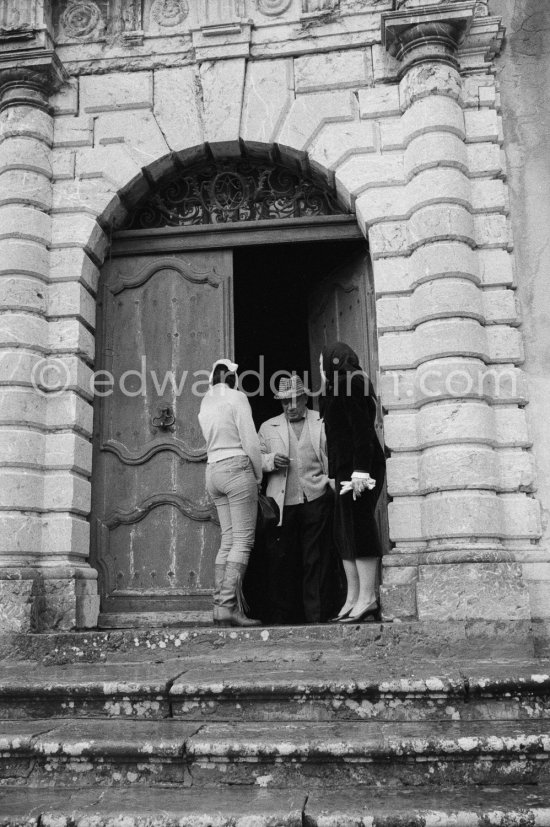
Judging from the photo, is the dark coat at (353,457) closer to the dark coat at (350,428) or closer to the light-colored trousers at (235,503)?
the dark coat at (350,428)

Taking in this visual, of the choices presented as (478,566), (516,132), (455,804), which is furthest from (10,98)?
(455,804)

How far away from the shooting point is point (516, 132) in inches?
282

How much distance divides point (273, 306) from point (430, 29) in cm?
491

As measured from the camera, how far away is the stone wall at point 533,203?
637 centimetres

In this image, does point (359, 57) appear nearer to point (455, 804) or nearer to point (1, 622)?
point (1, 622)

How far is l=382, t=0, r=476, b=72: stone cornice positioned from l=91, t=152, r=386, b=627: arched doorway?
4.54 feet

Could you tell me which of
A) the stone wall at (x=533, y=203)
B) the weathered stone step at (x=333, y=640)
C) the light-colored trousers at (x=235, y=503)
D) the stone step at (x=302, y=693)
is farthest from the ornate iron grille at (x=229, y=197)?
the stone step at (x=302, y=693)

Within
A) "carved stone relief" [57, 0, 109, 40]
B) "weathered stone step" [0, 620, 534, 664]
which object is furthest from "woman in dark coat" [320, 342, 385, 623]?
"carved stone relief" [57, 0, 109, 40]

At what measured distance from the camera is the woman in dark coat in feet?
19.5

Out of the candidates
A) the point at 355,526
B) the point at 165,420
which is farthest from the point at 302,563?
the point at 165,420

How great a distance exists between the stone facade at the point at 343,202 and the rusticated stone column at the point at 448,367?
0.02 metres

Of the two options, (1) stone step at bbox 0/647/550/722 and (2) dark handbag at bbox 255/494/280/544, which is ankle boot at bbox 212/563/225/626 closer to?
(2) dark handbag at bbox 255/494/280/544

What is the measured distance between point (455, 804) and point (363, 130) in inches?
218

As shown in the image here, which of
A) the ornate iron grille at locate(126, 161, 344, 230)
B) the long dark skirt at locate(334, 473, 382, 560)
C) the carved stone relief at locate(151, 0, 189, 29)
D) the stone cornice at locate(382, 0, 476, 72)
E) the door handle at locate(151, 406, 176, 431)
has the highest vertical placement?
the carved stone relief at locate(151, 0, 189, 29)
